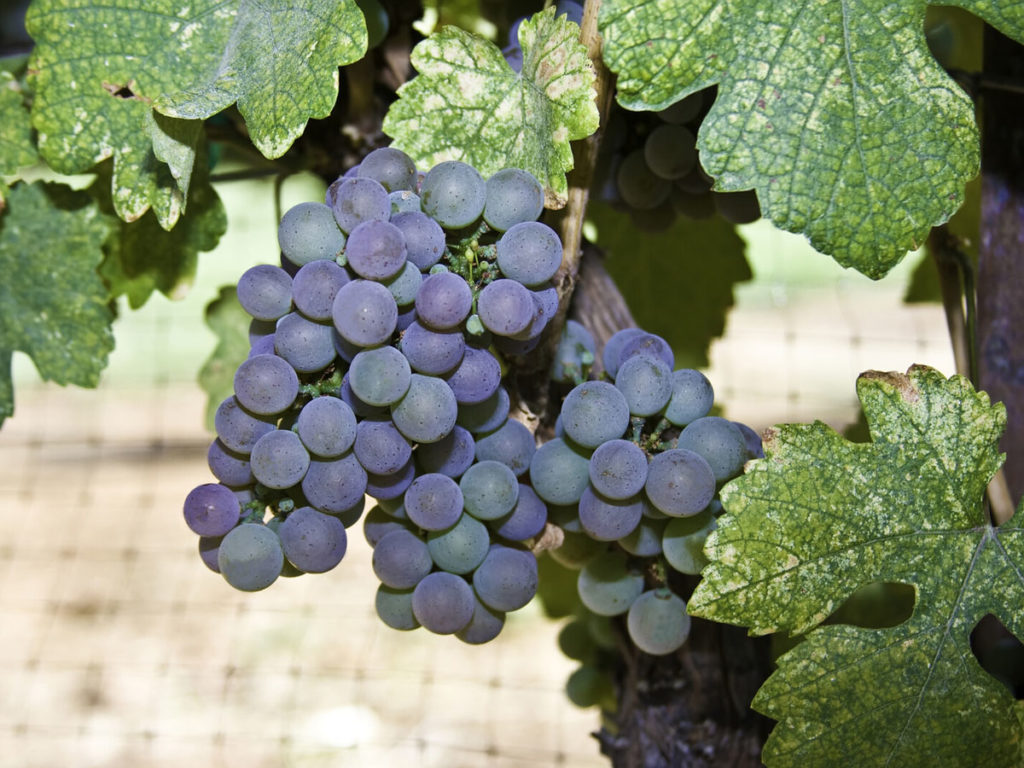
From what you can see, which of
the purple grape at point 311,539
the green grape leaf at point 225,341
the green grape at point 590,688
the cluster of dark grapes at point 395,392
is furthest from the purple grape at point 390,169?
the green grape at point 590,688

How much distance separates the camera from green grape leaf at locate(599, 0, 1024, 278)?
59 cm

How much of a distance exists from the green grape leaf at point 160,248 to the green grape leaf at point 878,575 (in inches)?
21.1

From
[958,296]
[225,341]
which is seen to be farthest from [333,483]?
[958,296]

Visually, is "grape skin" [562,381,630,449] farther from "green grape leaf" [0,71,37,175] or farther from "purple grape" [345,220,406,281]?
"green grape leaf" [0,71,37,175]

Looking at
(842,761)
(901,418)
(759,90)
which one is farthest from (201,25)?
(842,761)

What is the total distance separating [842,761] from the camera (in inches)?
25.0

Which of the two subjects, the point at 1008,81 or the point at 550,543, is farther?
the point at 1008,81

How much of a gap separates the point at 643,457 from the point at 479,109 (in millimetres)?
250

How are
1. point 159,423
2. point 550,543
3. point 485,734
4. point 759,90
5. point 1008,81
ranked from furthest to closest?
point 159,423
point 485,734
point 1008,81
point 550,543
point 759,90

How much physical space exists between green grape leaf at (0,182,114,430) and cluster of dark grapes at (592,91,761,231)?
0.45 metres

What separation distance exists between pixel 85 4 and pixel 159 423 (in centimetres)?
270

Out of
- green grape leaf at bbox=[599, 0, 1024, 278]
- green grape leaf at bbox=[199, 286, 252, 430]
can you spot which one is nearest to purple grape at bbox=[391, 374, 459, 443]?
green grape leaf at bbox=[599, 0, 1024, 278]

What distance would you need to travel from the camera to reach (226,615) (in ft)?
8.71

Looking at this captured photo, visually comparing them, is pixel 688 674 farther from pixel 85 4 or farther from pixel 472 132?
pixel 85 4
